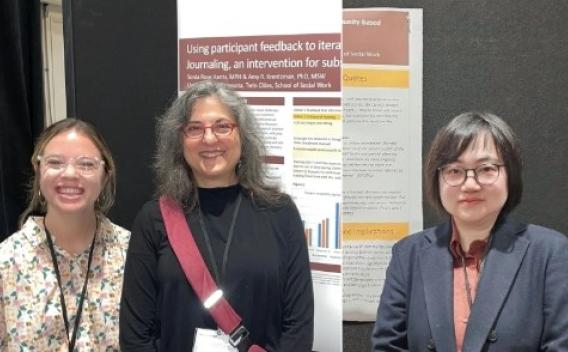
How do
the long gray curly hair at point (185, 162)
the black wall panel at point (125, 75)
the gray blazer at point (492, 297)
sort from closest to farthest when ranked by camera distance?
1. the gray blazer at point (492, 297)
2. the long gray curly hair at point (185, 162)
3. the black wall panel at point (125, 75)

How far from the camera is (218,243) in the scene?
1.77 m

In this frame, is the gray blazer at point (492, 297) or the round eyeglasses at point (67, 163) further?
the round eyeglasses at point (67, 163)

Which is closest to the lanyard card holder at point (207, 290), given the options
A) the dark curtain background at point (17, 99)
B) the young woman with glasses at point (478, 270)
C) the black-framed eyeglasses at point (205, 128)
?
the black-framed eyeglasses at point (205, 128)

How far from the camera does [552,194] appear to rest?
264 centimetres

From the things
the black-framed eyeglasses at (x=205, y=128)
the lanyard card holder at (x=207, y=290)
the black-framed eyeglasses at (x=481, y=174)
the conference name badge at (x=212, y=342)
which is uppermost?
the black-framed eyeglasses at (x=205, y=128)

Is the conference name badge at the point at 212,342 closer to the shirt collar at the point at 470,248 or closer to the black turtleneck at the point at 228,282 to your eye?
the black turtleneck at the point at 228,282

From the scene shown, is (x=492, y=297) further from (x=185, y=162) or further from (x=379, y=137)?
(x=379, y=137)

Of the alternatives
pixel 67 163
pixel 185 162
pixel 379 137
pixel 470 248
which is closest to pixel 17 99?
pixel 67 163

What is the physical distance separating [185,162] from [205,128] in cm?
15

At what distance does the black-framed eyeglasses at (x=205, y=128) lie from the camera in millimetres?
1795

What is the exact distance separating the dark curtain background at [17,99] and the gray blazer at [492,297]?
7.00 ft

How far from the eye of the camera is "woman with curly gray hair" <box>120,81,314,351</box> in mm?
1737

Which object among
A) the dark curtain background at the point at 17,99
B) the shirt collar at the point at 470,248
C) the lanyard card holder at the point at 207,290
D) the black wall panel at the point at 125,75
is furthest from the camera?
the dark curtain background at the point at 17,99

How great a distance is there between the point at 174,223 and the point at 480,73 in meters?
1.70
